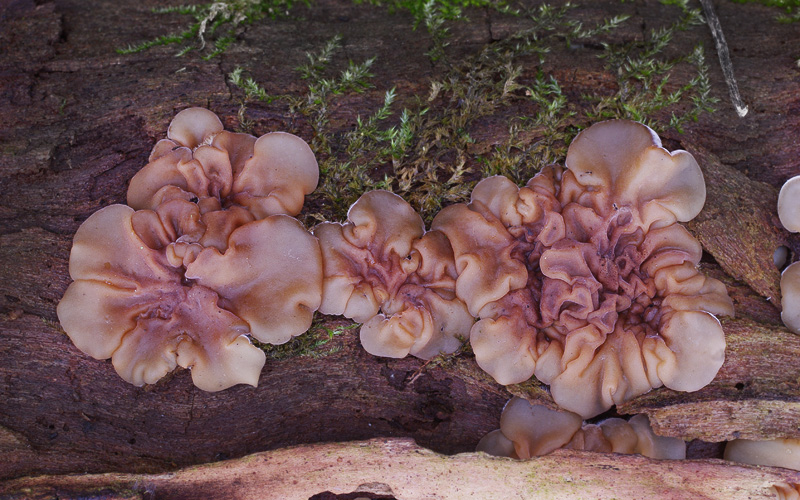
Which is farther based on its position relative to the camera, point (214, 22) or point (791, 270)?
point (214, 22)

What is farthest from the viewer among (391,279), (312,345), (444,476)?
(312,345)

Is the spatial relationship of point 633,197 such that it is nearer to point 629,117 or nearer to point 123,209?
point 629,117

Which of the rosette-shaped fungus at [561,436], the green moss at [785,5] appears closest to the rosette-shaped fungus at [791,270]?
the rosette-shaped fungus at [561,436]

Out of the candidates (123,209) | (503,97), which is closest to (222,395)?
(123,209)

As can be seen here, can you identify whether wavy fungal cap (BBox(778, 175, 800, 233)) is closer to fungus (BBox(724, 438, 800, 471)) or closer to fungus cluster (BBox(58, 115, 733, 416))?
fungus cluster (BBox(58, 115, 733, 416))

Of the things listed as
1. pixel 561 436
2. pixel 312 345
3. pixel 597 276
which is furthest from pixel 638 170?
pixel 312 345

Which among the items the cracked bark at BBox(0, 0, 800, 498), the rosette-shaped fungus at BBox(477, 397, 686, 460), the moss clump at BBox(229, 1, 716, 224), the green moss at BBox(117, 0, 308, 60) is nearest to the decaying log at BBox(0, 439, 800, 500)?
the cracked bark at BBox(0, 0, 800, 498)

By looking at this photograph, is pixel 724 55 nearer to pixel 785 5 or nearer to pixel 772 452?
pixel 785 5

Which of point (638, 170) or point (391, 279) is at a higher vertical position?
point (638, 170)
